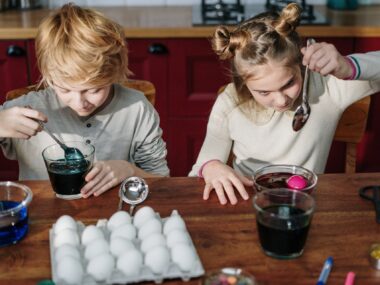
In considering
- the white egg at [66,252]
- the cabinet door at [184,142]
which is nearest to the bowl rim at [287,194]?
the white egg at [66,252]

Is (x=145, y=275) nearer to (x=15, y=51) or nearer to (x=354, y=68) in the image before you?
(x=354, y=68)

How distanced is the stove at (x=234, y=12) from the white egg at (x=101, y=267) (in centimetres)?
179

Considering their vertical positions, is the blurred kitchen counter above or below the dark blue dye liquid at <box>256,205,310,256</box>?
above

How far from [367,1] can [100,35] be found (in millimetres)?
1966

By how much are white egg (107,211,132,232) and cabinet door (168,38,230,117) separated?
155 cm

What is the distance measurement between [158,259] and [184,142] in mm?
1852

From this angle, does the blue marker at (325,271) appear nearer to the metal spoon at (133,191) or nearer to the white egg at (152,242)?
the white egg at (152,242)

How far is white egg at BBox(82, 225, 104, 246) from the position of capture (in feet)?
3.72

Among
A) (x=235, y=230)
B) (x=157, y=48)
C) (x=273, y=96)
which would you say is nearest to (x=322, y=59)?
(x=273, y=96)

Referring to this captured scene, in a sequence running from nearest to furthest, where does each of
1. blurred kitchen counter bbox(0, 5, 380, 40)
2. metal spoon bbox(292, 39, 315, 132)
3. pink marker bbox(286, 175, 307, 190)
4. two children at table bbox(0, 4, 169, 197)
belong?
pink marker bbox(286, 175, 307, 190)
two children at table bbox(0, 4, 169, 197)
metal spoon bbox(292, 39, 315, 132)
blurred kitchen counter bbox(0, 5, 380, 40)

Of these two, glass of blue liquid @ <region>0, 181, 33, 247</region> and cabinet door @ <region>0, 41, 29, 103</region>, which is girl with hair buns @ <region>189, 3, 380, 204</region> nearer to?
glass of blue liquid @ <region>0, 181, 33, 247</region>

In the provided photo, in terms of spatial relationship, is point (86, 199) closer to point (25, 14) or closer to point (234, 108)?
point (234, 108)

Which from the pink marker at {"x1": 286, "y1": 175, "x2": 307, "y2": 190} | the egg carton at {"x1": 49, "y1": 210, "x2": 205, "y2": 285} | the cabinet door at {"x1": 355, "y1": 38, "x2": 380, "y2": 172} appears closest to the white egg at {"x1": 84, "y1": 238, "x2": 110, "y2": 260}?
the egg carton at {"x1": 49, "y1": 210, "x2": 205, "y2": 285}

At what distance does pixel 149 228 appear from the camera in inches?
45.6
